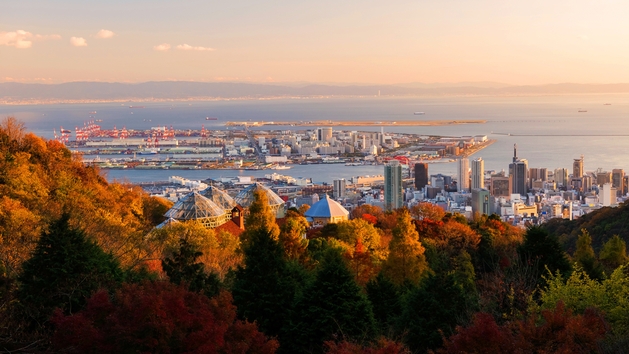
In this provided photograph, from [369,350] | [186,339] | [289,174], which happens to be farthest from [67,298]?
[289,174]

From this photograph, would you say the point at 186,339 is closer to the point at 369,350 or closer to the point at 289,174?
the point at 369,350

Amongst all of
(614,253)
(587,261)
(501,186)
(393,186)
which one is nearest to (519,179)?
(501,186)

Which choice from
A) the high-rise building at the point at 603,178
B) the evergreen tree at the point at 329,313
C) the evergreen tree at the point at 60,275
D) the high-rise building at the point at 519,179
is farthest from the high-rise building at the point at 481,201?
the evergreen tree at the point at 60,275

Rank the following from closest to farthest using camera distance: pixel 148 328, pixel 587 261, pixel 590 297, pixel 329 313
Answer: pixel 148 328
pixel 590 297
pixel 329 313
pixel 587 261

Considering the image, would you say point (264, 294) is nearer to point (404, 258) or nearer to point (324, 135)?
point (404, 258)

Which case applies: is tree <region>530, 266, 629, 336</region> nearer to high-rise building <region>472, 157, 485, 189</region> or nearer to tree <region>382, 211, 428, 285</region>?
tree <region>382, 211, 428, 285</region>

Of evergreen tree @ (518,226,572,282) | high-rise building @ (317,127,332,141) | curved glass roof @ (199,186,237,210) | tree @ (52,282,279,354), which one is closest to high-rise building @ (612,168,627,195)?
curved glass roof @ (199,186,237,210)
